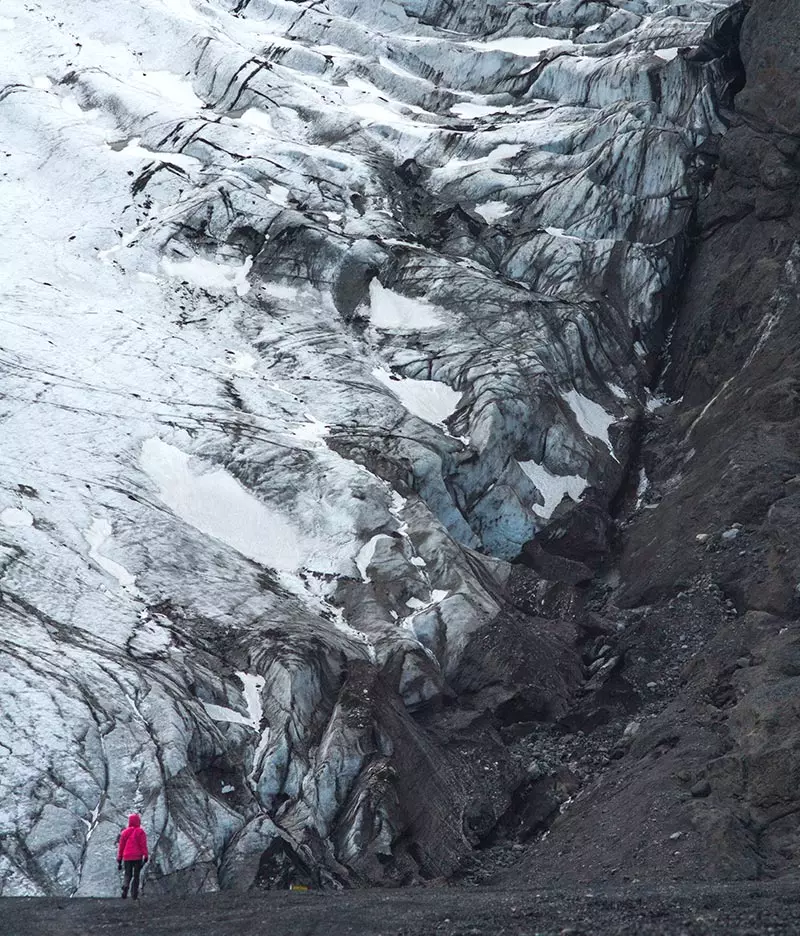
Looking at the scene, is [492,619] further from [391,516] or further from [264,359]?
[264,359]

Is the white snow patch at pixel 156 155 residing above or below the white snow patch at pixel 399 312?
above

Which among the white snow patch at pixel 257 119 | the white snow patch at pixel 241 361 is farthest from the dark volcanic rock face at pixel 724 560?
the white snow patch at pixel 257 119

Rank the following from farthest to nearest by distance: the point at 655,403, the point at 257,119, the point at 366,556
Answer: the point at 257,119 < the point at 655,403 < the point at 366,556

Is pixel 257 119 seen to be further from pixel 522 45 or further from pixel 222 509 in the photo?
pixel 222 509

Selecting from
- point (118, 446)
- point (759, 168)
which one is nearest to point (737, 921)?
point (118, 446)

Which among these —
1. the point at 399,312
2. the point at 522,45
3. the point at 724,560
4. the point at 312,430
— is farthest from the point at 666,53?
the point at 724,560

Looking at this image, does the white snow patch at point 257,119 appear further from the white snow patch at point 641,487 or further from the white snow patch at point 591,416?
the white snow patch at point 641,487
